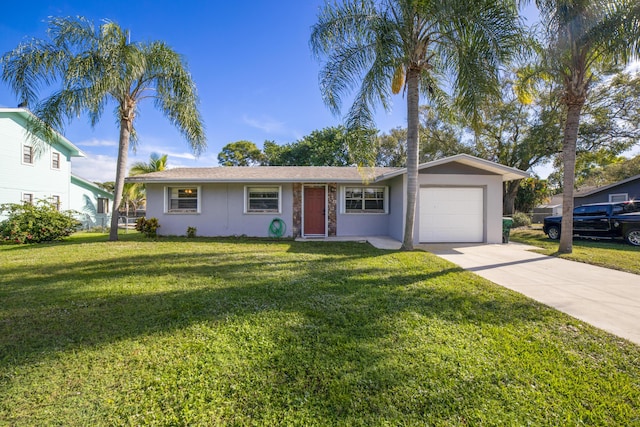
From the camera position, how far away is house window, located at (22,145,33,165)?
541 inches

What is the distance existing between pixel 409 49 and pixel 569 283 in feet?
21.4

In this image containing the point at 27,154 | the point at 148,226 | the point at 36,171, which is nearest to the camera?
the point at 148,226

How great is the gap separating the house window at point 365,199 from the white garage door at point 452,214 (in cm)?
209

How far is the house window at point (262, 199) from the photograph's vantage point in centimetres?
1169

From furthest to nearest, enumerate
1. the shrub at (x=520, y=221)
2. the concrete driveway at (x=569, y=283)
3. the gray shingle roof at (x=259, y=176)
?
the shrub at (x=520, y=221) → the gray shingle roof at (x=259, y=176) → the concrete driveway at (x=569, y=283)

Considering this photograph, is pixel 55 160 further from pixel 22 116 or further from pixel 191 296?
pixel 191 296

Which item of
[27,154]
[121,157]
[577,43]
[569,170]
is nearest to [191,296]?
[121,157]

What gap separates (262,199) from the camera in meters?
11.7

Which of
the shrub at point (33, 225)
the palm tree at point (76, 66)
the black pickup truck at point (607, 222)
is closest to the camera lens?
the palm tree at point (76, 66)

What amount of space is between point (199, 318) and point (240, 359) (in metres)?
1.18

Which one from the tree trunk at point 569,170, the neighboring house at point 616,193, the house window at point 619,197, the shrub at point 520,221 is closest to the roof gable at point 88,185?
the tree trunk at point 569,170

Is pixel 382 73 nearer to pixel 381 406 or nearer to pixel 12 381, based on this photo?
pixel 381 406

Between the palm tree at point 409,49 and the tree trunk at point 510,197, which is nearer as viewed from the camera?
the palm tree at point 409,49

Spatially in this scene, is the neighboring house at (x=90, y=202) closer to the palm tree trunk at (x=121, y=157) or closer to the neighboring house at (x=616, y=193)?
the palm tree trunk at (x=121, y=157)
